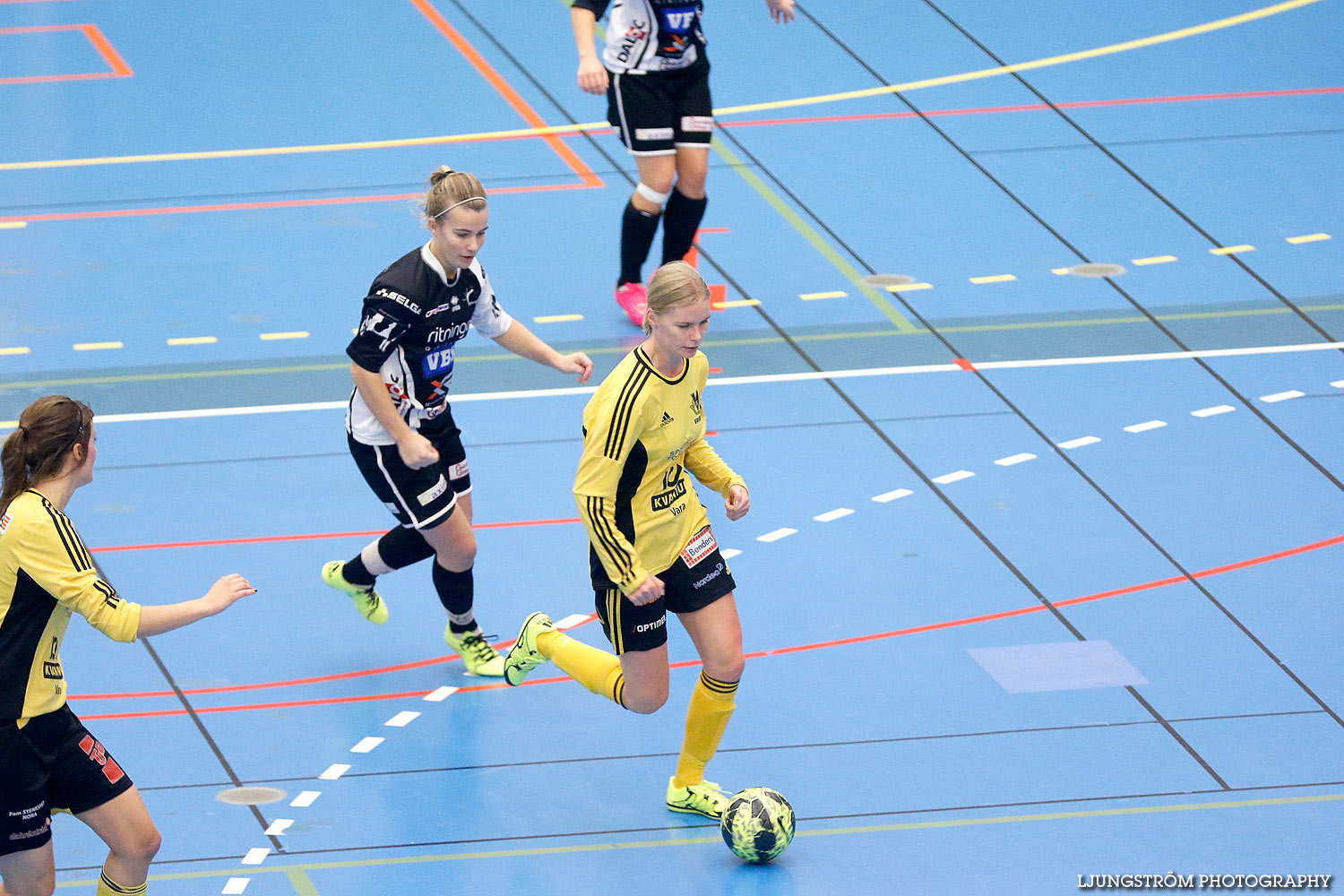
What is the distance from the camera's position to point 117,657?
6.17 meters

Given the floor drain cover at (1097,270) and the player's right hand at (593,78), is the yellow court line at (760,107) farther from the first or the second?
the player's right hand at (593,78)

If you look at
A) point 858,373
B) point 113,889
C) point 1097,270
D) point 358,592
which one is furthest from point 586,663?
point 1097,270

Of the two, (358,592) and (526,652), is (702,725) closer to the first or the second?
(526,652)

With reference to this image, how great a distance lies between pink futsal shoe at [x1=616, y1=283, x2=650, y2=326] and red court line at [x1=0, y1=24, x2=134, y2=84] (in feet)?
17.1

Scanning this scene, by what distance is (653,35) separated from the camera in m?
8.64

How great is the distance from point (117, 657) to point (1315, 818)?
4.30m

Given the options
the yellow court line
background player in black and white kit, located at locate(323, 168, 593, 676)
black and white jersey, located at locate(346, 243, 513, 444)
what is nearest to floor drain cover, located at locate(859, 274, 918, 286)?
the yellow court line

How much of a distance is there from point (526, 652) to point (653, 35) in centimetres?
417

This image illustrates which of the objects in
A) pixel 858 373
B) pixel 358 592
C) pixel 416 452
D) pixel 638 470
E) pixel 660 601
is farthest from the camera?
pixel 858 373

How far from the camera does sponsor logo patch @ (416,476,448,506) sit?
5.74 metres

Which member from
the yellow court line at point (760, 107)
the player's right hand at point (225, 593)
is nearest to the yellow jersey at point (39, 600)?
the player's right hand at point (225, 593)

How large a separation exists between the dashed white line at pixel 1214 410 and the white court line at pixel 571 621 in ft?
11.6

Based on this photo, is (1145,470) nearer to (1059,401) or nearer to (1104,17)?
(1059,401)

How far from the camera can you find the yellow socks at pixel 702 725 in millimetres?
5055
